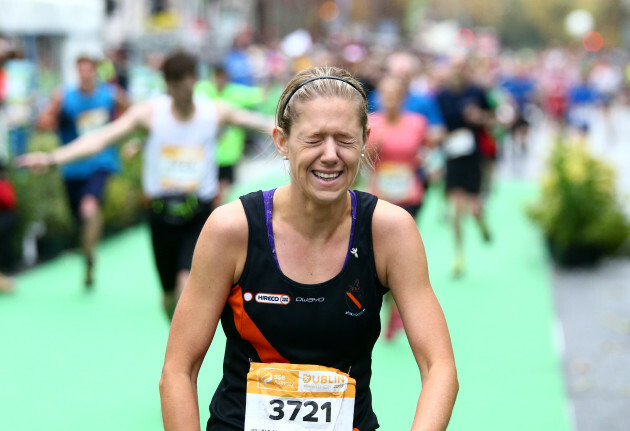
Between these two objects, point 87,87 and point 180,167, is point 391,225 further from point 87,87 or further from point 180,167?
point 87,87

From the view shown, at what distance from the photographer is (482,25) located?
98.8 metres

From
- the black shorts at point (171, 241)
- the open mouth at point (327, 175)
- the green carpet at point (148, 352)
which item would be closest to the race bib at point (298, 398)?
the open mouth at point (327, 175)

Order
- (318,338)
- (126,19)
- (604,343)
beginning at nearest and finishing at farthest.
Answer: (318,338)
(604,343)
(126,19)

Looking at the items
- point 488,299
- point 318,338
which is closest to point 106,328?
point 488,299

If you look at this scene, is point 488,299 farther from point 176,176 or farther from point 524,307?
point 176,176

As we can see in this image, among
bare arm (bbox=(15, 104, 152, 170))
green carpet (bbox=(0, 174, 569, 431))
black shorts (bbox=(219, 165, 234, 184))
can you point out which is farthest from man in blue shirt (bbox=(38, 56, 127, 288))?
bare arm (bbox=(15, 104, 152, 170))

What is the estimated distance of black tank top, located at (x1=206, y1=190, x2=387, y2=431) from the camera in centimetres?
263

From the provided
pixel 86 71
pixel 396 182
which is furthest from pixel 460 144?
pixel 86 71

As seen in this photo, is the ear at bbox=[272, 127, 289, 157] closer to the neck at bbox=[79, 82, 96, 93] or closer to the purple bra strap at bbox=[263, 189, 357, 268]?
the purple bra strap at bbox=[263, 189, 357, 268]

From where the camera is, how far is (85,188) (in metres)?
9.51

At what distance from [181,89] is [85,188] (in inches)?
148

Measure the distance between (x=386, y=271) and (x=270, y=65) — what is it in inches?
1040

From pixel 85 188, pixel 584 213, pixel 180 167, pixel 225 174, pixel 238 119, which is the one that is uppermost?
pixel 238 119

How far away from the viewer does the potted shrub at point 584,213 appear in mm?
10875
